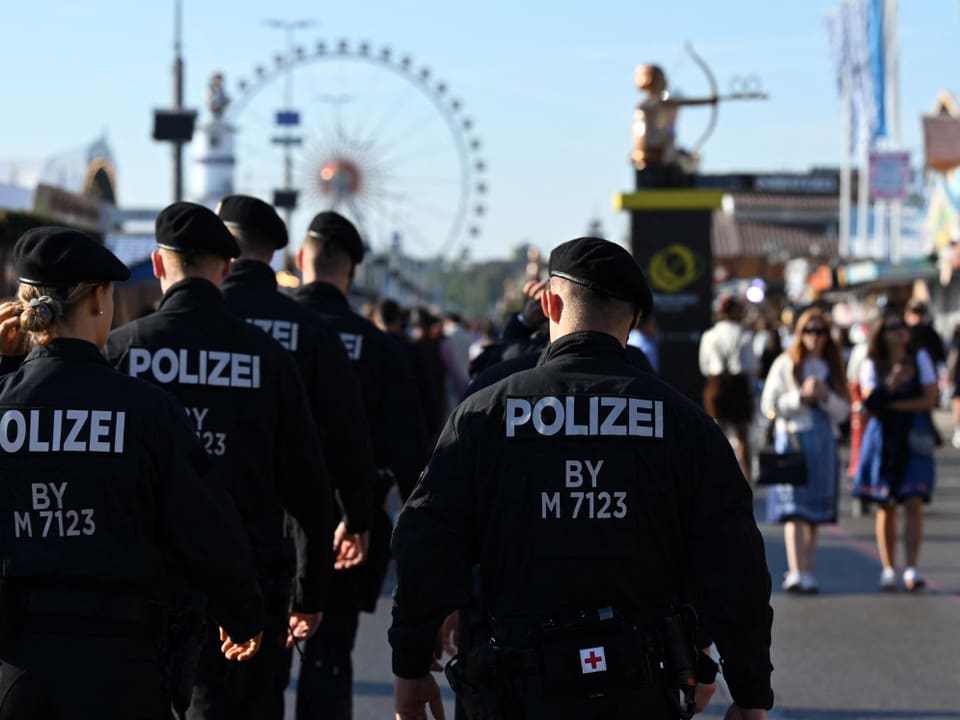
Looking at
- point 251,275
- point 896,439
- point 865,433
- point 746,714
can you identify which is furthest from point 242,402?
point 865,433

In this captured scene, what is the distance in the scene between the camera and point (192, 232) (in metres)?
5.32

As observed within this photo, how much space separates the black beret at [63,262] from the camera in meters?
4.11

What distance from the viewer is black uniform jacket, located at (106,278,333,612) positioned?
5.20m

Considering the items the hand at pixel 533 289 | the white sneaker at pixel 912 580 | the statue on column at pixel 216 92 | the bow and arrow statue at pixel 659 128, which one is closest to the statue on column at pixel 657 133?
the bow and arrow statue at pixel 659 128

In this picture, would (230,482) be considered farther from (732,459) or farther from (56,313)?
(732,459)

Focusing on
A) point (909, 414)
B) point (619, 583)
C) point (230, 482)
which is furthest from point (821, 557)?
point (619, 583)

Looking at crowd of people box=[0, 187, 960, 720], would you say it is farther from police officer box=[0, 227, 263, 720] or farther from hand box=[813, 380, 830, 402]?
hand box=[813, 380, 830, 402]

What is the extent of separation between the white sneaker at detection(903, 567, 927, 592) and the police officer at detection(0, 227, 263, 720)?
24.1 ft

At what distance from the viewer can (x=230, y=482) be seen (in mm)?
5203

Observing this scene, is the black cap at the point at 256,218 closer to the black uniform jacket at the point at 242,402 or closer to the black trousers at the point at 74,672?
the black uniform jacket at the point at 242,402

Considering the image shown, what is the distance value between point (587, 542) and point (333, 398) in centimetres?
219

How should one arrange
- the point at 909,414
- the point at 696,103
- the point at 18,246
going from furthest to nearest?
the point at 696,103
the point at 909,414
the point at 18,246

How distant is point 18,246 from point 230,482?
48.4 inches

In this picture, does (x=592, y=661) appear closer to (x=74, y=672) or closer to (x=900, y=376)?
(x=74, y=672)
